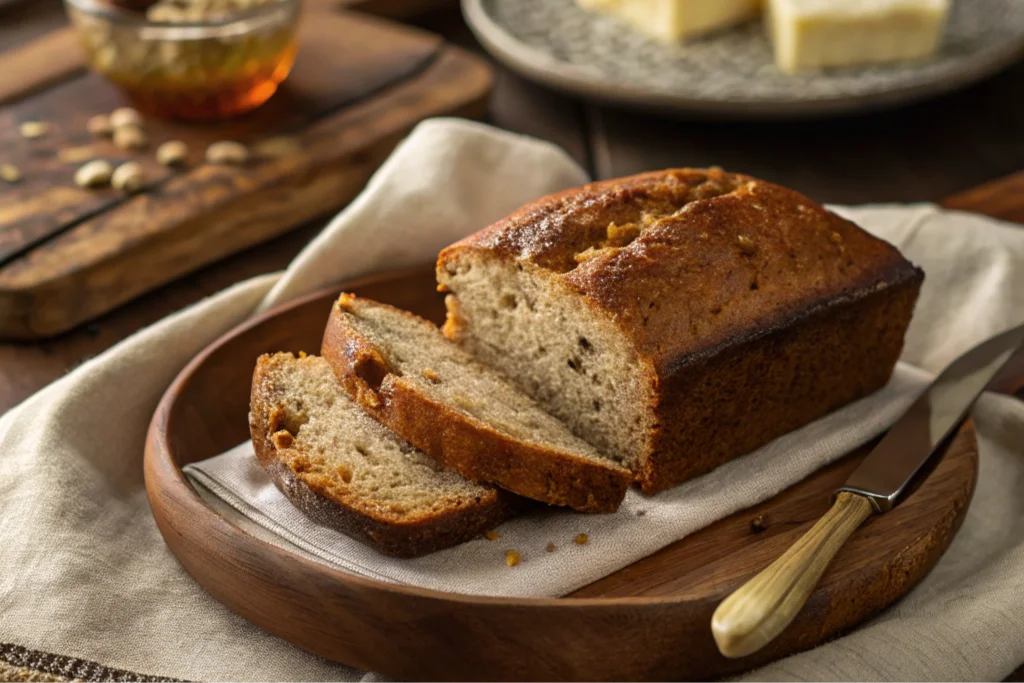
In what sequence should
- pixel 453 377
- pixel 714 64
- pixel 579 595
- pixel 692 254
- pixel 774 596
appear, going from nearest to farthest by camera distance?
pixel 774 596 < pixel 579 595 < pixel 692 254 < pixel 453 377 < pixel 714 64

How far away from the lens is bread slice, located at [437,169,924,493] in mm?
2367

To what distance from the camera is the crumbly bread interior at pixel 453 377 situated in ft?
7.94

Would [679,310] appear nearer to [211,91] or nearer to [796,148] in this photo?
[796,148]

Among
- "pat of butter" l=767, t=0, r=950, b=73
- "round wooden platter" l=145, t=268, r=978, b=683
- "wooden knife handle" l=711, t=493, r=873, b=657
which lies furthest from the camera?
"pat of butter" l=767, t=0, r=950, b=73

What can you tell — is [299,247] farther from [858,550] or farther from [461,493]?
[858,550]

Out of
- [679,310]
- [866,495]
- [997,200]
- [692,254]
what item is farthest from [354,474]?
[997,200]

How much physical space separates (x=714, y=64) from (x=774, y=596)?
291 centimetres

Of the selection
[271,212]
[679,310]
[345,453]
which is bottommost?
[271,212]

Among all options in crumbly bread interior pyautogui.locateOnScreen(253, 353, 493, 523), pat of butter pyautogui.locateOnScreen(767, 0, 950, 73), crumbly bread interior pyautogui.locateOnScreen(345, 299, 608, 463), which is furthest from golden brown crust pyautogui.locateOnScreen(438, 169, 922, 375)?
pat of butter pyautogui.locateOnScreen(767, 0, 950, 73)

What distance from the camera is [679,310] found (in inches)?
93.4

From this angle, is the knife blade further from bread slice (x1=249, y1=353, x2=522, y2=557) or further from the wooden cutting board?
the wooden cutting board

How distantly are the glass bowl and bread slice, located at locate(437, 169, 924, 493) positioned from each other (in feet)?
6.06

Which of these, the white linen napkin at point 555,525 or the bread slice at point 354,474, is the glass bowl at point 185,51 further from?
the white linen napkin at point 555,525

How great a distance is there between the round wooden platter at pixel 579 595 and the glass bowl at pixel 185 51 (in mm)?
1809
